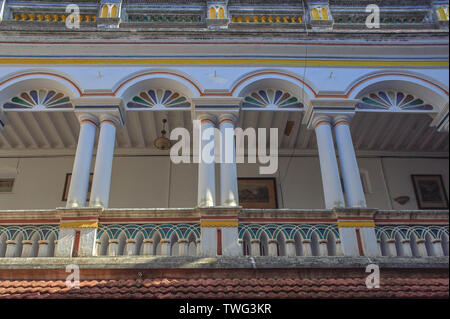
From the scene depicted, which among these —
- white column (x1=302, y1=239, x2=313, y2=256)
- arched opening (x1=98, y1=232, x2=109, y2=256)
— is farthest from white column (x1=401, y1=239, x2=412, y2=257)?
arched opening (x1=98, y1=232, x2=109, y2=256)

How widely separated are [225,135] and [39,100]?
370 cm

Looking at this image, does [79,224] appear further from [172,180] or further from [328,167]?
[328,167]

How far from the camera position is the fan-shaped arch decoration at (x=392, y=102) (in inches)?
352

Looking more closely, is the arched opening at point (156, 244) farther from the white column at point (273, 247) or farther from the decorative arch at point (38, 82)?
the decorative arch at point (38, 82)

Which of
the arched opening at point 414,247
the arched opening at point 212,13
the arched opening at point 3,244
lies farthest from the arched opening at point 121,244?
the arched opening at point 212,13

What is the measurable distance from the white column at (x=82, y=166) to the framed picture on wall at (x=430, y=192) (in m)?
7.57

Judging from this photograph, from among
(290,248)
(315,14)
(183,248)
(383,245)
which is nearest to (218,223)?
(183,248)

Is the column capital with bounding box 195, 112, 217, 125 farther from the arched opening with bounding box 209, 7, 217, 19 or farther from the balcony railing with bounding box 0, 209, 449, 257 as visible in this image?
the arched opening with bounding box 209, 7, 217, 19

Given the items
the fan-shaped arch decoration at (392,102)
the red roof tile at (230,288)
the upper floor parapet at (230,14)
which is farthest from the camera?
the upper floor parapet at (230,14)

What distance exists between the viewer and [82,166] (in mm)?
7848
